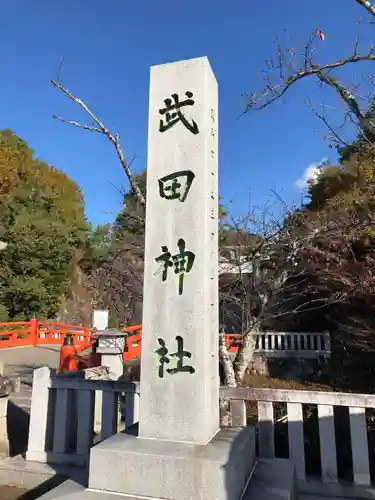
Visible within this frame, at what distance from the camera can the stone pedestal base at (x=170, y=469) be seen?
96.7 inches

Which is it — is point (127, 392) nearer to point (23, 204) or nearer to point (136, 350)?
point (136, 350)

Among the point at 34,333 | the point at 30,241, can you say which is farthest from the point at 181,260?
the point at 30,241

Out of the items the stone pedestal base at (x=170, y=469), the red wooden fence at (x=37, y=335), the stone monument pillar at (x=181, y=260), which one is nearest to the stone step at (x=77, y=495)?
the stone pedestal base at (x=170, y=469)

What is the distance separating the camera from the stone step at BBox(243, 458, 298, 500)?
258cm

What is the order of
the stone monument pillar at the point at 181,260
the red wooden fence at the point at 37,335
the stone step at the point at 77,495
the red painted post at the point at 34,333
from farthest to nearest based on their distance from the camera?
the red painted post at the point at 34,333 → the red wooden fence at the point at 37,335 → the stone monument pillar at the point at 181,260 → the stone step at the point at 77,495

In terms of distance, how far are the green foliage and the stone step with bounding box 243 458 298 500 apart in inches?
733

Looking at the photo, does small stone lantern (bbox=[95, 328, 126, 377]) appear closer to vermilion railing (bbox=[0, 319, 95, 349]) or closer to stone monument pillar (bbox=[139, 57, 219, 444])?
stone monument pillar (bbox=[139, 57, 219, 444])

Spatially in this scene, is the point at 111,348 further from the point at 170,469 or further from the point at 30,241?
the point at 30,241

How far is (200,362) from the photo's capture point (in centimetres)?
298

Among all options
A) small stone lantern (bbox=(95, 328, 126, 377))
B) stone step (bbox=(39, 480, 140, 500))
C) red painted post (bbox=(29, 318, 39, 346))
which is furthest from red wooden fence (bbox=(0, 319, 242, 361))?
stone step (bbox=(39, 480, 140, 500))

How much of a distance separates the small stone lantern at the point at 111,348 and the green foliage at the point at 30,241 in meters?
13.1

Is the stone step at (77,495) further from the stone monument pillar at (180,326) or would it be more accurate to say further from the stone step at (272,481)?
the stone step at (272,481)

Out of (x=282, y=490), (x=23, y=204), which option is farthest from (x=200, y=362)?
(x=23, y=204)

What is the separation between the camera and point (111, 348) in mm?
7895
